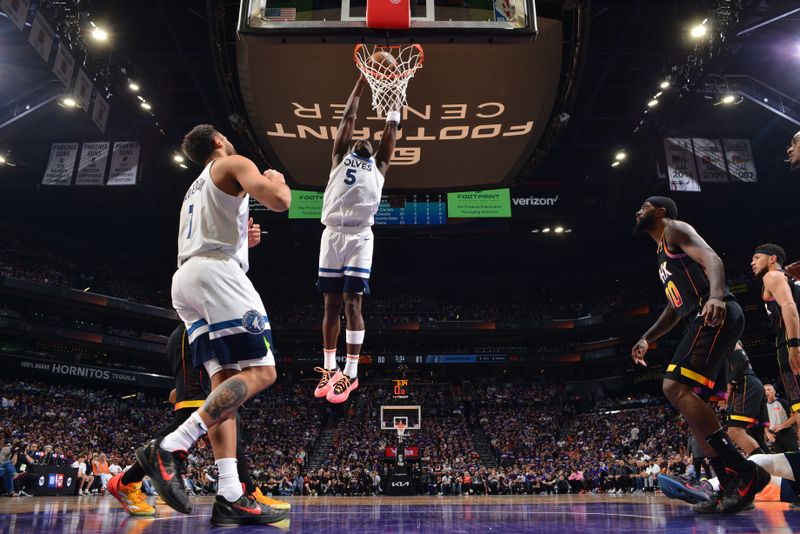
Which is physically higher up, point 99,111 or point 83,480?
point 99,111

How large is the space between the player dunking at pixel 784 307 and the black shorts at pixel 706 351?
4.66 ft

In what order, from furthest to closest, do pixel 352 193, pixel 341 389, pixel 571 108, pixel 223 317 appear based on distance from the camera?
pixel 571 108 → pixel 341 389 → pixel 352 193 → pixel 223 317

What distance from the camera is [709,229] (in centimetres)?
3014

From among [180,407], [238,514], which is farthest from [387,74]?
[238,514]

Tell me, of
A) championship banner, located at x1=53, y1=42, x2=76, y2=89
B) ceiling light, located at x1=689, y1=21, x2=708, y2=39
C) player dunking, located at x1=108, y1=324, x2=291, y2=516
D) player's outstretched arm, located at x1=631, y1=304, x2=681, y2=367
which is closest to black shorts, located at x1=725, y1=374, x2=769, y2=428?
player's outstretched arm, located at x1=631, y1=304, x2=681, y2=367

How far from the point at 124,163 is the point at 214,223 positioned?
781 inches

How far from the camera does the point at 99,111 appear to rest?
1750 centimetres

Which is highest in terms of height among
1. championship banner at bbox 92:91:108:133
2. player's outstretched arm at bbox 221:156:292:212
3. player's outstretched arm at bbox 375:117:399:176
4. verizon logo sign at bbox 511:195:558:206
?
championship banner at bbox 92:91:108:133

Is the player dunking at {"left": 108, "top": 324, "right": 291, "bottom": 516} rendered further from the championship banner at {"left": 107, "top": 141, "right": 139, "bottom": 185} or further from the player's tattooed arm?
the championship banner at {"left": 107, "top": 141, "right": 139, "bottom": 185}

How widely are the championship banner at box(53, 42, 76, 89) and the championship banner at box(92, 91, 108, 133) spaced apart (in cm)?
142

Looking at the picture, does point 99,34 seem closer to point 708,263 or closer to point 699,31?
point 699,31

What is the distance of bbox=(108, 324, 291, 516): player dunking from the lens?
4302mm

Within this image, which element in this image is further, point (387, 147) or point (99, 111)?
point (99, 111)

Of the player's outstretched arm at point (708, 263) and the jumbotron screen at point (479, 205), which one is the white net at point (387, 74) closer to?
the player's outstretched arm at point (708, 263)
